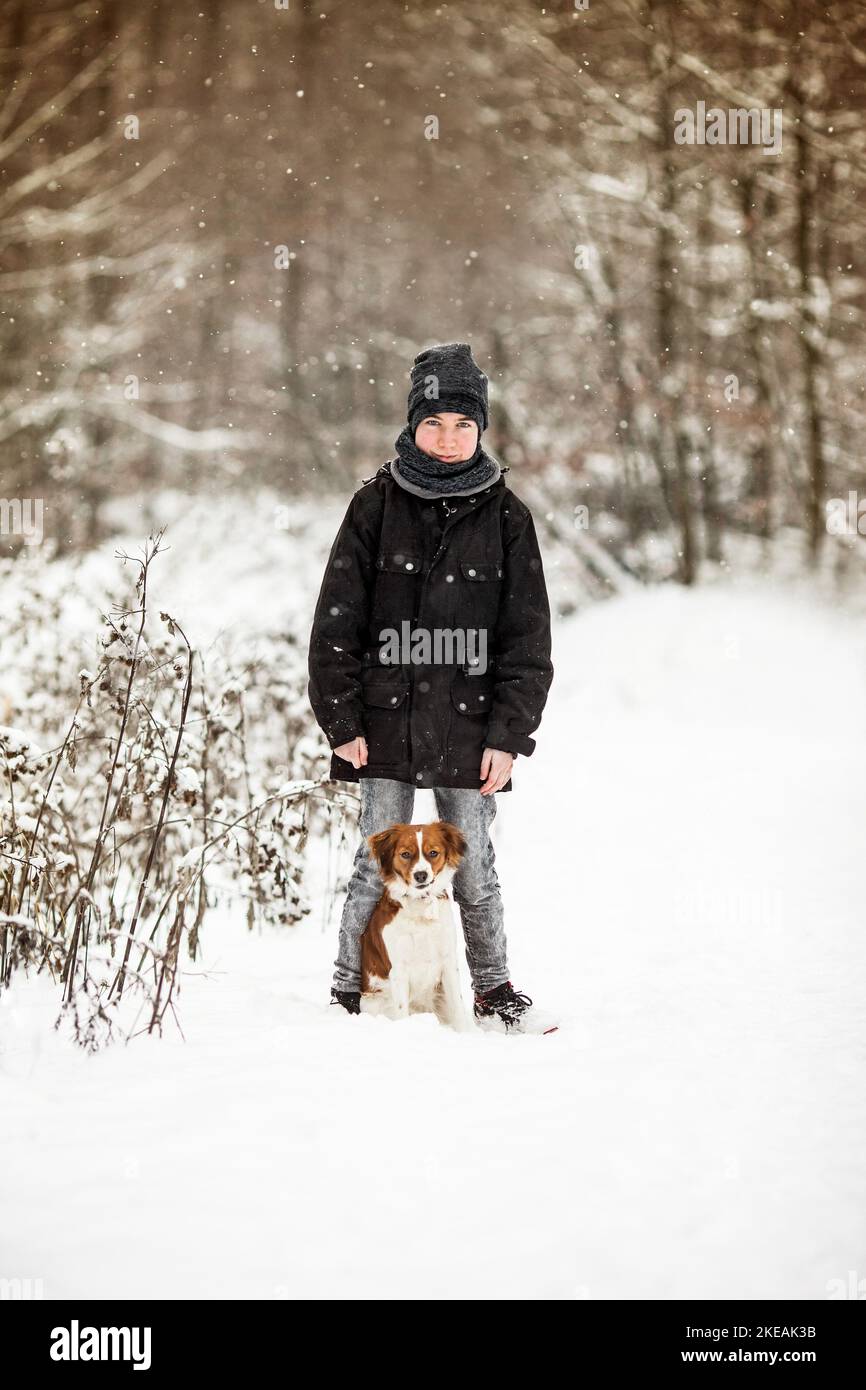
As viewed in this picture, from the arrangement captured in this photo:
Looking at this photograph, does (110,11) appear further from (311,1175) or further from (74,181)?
(311,1175)

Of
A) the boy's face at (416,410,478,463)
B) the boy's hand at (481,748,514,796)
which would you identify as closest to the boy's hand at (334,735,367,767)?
the boy's hand at (481,748,514,796)

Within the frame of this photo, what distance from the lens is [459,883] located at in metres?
3.06

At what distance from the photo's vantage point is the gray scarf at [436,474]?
2.91m

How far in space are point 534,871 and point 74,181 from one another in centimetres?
1443

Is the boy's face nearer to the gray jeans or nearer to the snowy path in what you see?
the gray jeans

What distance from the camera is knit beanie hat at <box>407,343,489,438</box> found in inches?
117

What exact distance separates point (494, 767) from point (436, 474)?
0.86 meters
